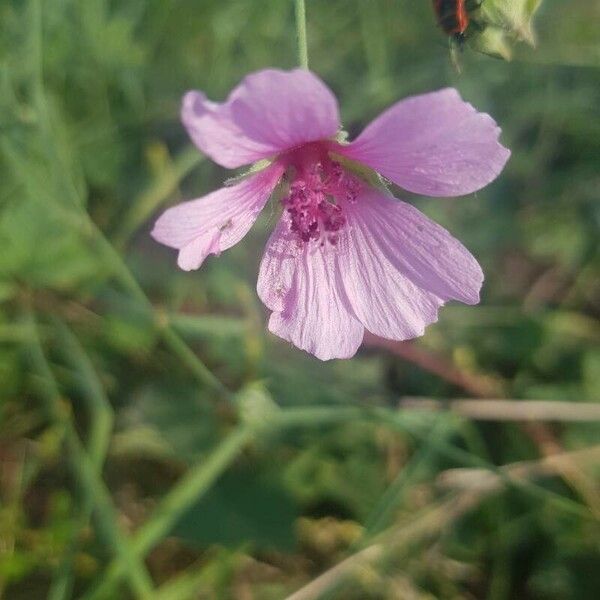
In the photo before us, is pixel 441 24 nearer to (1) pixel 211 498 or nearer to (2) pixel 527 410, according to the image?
(2) pixel 527 410

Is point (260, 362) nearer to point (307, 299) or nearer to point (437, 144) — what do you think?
point (307, 299)

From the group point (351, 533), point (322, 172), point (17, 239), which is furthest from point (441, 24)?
point (351, 533)

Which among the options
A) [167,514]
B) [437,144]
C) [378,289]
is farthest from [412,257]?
[167,514]

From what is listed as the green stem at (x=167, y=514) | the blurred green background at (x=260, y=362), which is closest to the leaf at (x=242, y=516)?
the blurred green background at (x=260, y=362)

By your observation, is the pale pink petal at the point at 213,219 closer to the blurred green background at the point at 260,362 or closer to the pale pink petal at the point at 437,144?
the pale pink petal at the point at 437,144

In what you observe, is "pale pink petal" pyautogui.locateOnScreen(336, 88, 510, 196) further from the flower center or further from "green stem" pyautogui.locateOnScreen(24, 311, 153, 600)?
"green stem" pyautogui.locateOnScreen(24, 311, 153, 600)

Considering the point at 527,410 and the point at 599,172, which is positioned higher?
the point at 599,172

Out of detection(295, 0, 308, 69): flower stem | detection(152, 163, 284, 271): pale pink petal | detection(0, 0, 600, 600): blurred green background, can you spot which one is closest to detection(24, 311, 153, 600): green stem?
detection(0, 0, 600, 600): blurred green background
